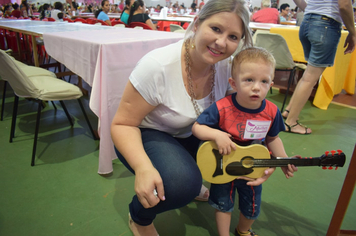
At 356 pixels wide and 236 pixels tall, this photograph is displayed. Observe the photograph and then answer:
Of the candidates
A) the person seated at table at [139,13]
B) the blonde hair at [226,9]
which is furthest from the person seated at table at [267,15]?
the blonde hair at [226,9]

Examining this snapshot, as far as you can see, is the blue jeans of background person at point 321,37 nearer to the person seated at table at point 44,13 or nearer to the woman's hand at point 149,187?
the woman's hand at point 149,187

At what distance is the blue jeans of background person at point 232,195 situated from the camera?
3.32 feet

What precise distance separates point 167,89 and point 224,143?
→ 1.03 feet

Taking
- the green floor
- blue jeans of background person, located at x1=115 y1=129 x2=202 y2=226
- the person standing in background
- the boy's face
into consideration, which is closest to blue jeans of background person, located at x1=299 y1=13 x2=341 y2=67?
the person standing in background

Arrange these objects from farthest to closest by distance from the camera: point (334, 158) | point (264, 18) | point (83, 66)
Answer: point (264, 18) → point (83, 66) → point (334, 158)

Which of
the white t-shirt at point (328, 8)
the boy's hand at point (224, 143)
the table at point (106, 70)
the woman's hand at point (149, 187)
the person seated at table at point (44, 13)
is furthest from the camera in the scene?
the person seated at table at point (44, 13)

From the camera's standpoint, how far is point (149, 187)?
78cm

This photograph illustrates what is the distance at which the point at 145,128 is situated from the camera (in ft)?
3.54

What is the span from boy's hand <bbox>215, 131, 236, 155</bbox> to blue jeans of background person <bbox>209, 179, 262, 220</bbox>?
0.67 feet

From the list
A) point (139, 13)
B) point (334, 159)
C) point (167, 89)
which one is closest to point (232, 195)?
point (334, 159)

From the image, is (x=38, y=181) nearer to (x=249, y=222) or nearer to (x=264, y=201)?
(x=249, y=222)

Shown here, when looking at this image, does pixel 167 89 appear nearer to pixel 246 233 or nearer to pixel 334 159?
pixel 334 159

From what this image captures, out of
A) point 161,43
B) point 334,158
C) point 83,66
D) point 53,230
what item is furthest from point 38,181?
point 334,158

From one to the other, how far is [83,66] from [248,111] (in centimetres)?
115
